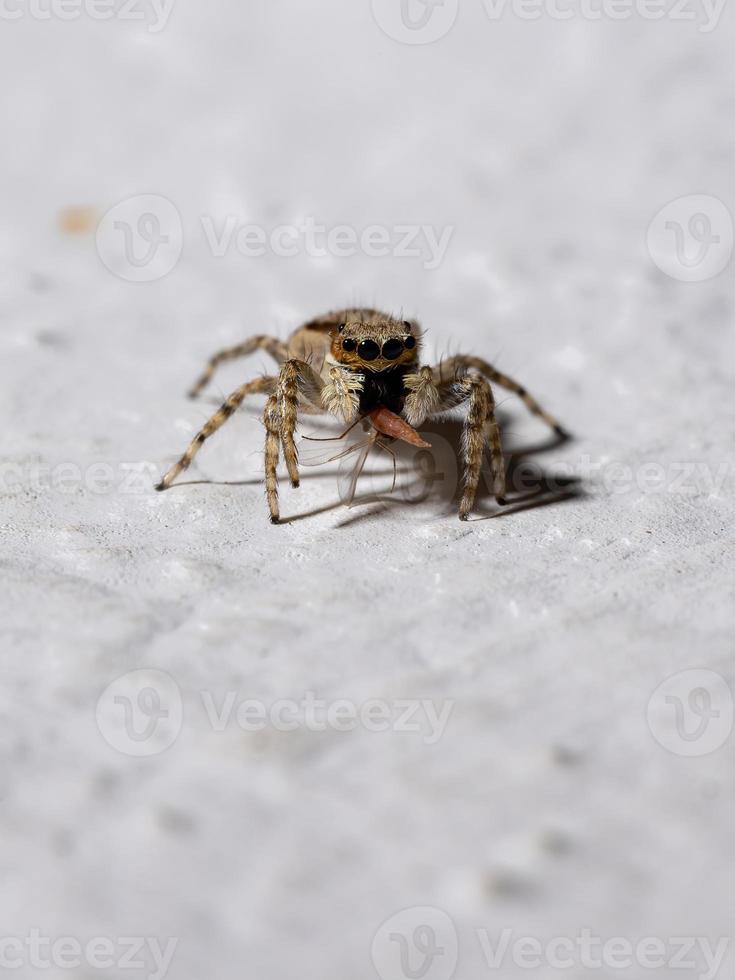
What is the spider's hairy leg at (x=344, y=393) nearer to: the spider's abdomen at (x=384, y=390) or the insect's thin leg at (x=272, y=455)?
the spider's abdomen at (x=384, y=390)

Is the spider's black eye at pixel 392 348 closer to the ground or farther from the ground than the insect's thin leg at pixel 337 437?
farther from the ground

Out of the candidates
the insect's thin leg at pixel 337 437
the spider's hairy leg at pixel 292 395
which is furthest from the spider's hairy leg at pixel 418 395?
the spider's hairy leg at pixel 292 395

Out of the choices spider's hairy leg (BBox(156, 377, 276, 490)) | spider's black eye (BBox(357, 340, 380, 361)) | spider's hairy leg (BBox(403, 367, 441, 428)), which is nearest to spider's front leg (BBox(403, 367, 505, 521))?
spider's hairy leg (BBox(403, 367, 441, 428))

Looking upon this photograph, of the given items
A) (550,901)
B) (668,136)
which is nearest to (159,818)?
(550,901)

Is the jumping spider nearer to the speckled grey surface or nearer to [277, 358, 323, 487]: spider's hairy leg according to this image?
[277, 358, 323, 487]: spider's hairy leg

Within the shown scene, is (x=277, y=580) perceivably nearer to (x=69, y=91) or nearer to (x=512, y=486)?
(x=512, y=486)

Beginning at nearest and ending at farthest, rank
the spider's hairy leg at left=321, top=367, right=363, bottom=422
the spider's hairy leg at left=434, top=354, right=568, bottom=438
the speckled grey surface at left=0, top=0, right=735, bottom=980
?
the speckled grey surface at left=0, top=0, right=735, bottom=980 < the spider's hairy leg at left=321, top=367, right=363, bottom=422 < the spider's hairy leg at left=434, top=354, right=568, bottom=438
